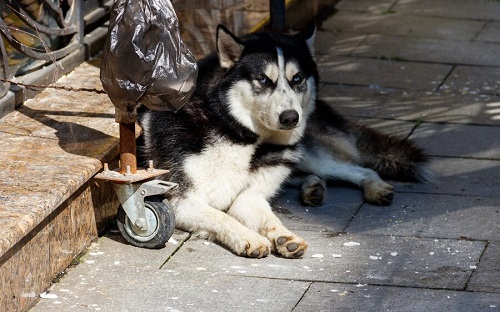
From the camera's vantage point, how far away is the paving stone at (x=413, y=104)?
6945 mm

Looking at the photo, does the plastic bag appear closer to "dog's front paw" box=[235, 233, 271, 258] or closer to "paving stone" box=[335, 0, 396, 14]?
"dog's front paw" box=[235, 233, 271, 258]

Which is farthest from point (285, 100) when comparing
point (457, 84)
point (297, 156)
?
point (457, 84)

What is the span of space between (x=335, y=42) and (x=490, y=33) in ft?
4.71

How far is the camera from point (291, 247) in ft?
16.0

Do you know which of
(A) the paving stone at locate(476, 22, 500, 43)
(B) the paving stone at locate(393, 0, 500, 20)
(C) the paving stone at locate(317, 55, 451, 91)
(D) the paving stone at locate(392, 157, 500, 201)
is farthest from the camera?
(B) the paving stone at locate(393, 0, 500, 20)

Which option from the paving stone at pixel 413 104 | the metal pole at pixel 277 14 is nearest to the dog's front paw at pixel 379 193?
the paving stone at pixel 413 104

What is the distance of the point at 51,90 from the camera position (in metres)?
5.84

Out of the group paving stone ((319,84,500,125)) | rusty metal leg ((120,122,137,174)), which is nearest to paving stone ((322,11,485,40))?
paving stone ((319,84,500,125))

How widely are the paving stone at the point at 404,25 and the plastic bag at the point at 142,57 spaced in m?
4.65

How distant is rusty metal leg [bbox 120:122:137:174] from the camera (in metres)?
4.73

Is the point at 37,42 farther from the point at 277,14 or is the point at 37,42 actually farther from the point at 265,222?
the point at 265,222

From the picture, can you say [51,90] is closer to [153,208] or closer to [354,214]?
[153,208]

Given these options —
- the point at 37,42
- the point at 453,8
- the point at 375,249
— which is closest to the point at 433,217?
the point at 375,249

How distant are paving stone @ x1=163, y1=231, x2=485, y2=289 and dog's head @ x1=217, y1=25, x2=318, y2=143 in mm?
652
